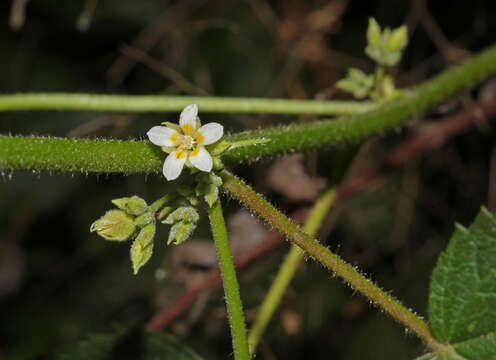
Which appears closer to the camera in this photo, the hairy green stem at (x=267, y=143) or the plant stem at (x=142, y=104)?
the hairy green stem at (x=267, y=143)

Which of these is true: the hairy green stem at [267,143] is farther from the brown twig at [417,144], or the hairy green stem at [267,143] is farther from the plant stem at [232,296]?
the brown twig at [417,144]

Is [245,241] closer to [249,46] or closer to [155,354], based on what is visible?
[155,354]

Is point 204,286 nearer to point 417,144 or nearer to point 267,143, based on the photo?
point 267,143

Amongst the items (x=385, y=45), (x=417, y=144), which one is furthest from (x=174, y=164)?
(x=417, y=144)

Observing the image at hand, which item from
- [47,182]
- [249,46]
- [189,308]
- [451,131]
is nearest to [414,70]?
[451,131]

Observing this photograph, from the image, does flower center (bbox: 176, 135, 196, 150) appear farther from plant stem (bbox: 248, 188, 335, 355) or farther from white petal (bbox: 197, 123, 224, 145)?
plant stem (bbox: 248, 188, 335, 355)

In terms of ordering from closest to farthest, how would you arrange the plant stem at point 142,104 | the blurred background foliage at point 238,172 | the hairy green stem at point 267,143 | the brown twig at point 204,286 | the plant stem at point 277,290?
1. the hairy green stem at point 267,143
2. the plant stem at point 277,290
3. the plant stem at point 142,104
4. the brown twig at point 204,286
5. the blurred background foliage at point 238,172

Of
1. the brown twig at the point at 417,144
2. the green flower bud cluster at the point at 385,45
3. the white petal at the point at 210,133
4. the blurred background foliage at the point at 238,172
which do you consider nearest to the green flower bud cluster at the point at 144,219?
the white petal at the point at 210,133

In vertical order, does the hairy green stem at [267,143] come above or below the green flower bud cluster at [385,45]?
below
